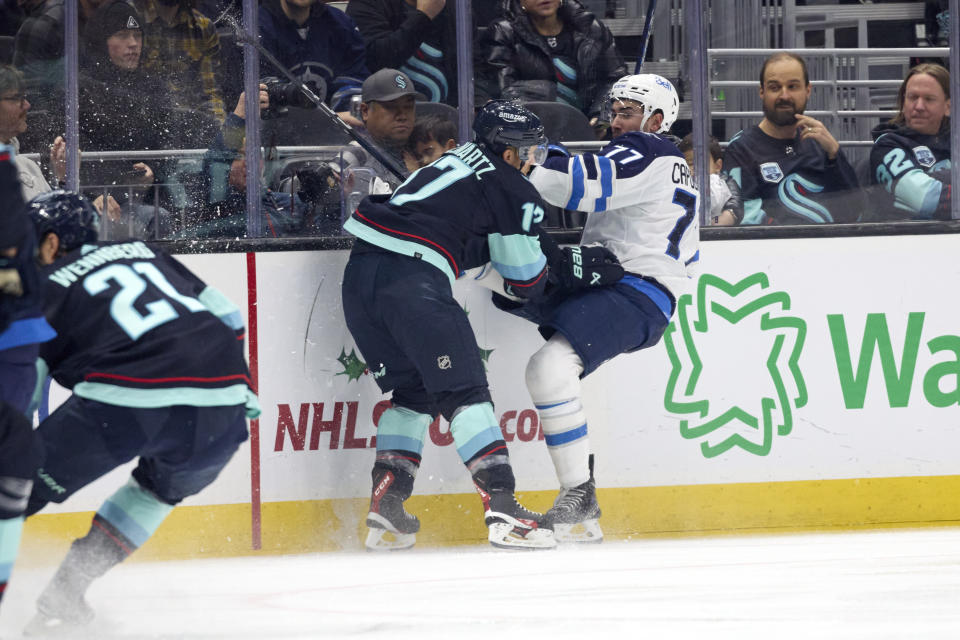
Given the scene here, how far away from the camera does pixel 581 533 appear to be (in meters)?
4.25

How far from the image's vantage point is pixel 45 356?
2.84 meters

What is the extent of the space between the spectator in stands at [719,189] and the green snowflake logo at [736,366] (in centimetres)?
22

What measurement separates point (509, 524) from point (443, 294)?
0.73 metres

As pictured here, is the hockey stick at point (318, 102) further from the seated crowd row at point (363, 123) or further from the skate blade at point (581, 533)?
the skate blade at point (581, 533)

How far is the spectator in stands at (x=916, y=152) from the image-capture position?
4.62m

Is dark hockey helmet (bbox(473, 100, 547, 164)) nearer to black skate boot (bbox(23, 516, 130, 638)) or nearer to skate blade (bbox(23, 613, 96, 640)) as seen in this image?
black skate boot (bbox(23, 516, 130, 638))

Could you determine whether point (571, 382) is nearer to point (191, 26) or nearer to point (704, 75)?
point (704, 75)

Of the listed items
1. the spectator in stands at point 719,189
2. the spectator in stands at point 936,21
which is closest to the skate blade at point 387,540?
the spectator in stands at point 719,189

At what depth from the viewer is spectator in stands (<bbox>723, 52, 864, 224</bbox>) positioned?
4520mm

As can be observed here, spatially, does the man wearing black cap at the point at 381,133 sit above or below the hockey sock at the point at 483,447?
above

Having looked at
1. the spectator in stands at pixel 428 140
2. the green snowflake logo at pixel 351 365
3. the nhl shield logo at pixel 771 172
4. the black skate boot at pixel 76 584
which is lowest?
the black skate boot at pixel 76 584

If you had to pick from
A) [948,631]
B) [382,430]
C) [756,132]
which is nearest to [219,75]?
[382,430]

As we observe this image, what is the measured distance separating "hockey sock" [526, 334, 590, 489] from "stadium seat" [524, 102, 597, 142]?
799 millimetres

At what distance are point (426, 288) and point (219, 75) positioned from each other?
103 centimetres
